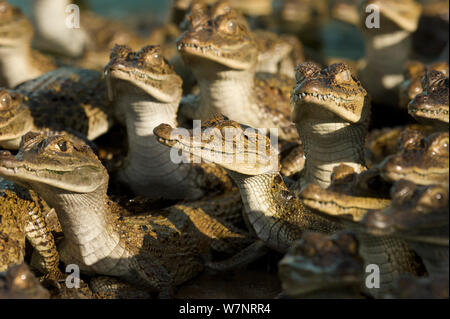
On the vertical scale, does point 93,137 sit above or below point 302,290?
below

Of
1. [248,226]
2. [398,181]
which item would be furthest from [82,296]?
[398,181]

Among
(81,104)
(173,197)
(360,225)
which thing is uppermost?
(360,225)

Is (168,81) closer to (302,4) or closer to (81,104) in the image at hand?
(81,104)

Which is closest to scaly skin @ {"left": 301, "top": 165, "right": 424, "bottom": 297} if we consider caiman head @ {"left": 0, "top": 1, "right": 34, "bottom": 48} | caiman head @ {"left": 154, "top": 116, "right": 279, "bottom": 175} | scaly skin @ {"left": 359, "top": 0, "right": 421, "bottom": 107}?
caiman head @ {"left": 154, "top": 116, "right": 279, "bottom": 175}

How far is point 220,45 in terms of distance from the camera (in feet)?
15.2

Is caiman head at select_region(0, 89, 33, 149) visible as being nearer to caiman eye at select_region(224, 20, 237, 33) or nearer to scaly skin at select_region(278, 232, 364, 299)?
caiman eye at select_region(224, 20, 237, 33)

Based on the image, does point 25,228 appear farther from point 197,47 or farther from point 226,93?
point 226,93

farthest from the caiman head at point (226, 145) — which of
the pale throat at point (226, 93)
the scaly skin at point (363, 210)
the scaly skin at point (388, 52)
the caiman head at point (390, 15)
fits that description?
the scaly skin at point (388, 52)

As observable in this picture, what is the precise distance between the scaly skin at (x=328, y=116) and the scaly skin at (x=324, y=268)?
0.99 meters

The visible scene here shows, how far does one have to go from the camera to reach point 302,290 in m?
2.87

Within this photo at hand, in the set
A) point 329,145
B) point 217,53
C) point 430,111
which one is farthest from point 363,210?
point 217,53

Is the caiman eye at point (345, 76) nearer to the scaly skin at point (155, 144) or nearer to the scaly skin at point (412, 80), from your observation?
the scaly skin at point (412, 80)

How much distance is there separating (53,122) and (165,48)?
249 cm

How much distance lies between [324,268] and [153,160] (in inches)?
89.3
